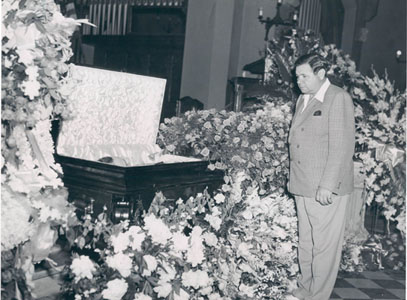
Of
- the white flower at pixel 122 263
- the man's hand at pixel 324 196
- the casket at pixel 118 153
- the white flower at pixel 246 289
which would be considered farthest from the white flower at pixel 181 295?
the man's hand at pixel 324 196

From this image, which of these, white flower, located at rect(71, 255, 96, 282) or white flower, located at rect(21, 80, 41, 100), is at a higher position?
white flower, located at rect(21, 80, 41, 100)

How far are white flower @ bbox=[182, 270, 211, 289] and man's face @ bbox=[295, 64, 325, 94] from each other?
139 centimetres

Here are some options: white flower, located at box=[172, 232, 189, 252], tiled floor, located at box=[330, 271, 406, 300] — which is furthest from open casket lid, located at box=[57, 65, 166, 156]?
tiled floor, located at box=[330, 271, 406, 300]

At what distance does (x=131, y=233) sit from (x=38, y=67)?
0.70 metres

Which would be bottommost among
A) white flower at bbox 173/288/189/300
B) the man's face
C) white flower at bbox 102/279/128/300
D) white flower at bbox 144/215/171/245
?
white flower at bbox 173/288/189/300

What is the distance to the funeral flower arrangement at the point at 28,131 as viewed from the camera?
5.27 feet

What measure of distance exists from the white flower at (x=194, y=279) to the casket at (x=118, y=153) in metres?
0.60

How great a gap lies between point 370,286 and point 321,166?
118 cm

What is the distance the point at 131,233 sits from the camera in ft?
6.46

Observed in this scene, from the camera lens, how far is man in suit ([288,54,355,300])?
2.87 m

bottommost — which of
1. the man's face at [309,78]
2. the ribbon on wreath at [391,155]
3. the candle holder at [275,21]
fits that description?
the ribbon on wreath at [391,155]

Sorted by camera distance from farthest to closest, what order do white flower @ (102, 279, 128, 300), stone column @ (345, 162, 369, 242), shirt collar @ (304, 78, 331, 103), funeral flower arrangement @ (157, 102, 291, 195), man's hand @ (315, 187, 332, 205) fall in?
stone column @ (345, 162, 369, 242) → funeral flower arrangement @ (157, 102, 291, 195) → shirt collar @ (304, 78, 331, 103) → man's hand @ (315, 187, 332, 205) → white flower @ (102, 279, 128, 300)

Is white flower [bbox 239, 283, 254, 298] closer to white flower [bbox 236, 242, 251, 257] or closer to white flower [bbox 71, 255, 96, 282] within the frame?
white flower [bbox 236, 242, 251, 257]

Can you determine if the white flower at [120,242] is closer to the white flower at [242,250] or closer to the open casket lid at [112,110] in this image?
the white flower at [242,250]
